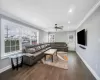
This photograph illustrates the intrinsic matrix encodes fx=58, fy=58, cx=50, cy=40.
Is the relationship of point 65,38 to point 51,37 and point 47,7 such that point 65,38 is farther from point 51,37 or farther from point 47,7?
point 47,7

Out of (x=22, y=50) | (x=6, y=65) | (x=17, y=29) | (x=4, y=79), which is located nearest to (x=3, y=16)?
(x=17, y=29)

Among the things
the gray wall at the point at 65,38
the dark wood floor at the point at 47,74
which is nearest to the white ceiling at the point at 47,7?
the dark wood floor at the point at 47,74

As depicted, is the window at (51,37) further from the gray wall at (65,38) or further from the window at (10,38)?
the window at (10,38)

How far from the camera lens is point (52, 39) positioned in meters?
8.81

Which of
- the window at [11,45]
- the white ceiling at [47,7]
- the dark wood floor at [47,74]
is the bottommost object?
the dark wood floor at [47,74]

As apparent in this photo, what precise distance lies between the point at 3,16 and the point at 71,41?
7.21m

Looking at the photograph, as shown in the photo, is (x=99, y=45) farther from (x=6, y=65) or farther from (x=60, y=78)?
(x=6, y=65)

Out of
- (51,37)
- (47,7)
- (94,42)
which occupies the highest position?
(47,7)

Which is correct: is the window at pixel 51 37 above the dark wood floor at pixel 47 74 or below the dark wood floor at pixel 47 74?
above

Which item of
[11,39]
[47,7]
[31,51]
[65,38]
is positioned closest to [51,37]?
[65,38]

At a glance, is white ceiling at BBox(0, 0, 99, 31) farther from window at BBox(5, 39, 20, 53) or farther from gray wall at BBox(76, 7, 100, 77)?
window at BBox(5, 39, 20, 53)

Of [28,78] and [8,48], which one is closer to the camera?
[28,78]

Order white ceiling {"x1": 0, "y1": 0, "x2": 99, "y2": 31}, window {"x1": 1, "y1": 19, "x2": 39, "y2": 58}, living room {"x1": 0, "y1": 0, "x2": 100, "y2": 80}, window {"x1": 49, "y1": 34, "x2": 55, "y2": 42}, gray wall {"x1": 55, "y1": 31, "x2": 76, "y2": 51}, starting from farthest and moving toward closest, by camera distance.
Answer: window {"x1": 49, "y1": 34, "x2": 55, "y2": 42} → gray wall {"x1": 55, "y1": 31, "x2": 76, "y2": 51} → window {"x1": 1, "y1": 19, "x2": 39, "y2": 58} → living room {"x1": 0, "y1": 0, "x2": 100, "y2": 80} → white ceiling {"x1": 0, "y1": 0, "x2": 99, "y2": 31}

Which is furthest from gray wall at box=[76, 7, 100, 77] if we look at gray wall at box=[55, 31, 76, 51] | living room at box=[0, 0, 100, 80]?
gray wall at box=[55, 31, 76, 51]
